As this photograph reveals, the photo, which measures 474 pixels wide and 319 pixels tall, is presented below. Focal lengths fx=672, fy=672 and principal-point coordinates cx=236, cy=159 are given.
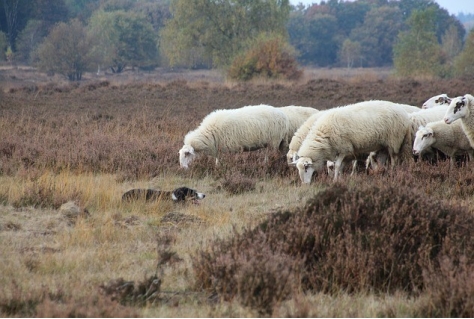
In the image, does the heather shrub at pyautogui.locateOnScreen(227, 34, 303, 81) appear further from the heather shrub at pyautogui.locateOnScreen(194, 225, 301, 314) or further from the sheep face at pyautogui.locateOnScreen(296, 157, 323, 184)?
the heather shrub at pyautogui.locateOnScreen(194, 225, 301, 314)

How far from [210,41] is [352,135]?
49470mm

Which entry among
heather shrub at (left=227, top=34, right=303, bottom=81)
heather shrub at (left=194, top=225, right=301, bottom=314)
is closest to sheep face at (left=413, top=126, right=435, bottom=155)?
heather shrub at (left=194, top=225, right=301, bottom=314)

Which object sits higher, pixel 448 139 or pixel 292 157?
pixel 448 139

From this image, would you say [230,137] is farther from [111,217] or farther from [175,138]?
[111,217]

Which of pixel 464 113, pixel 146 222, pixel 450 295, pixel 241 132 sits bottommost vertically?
pixel 146 222

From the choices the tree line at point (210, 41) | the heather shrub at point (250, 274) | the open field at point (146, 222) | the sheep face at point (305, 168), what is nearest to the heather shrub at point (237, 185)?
the open field at point (146, 222)

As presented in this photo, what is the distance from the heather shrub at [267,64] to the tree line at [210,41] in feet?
0.23

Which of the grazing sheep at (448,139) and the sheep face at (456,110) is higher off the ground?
the sheep face at (456,110)

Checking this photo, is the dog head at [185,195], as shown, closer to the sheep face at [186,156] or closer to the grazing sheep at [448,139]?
the sheep face at [186,156]

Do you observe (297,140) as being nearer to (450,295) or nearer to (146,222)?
(146,222)

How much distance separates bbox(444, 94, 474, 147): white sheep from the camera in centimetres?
1119

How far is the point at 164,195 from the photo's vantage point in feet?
30.8

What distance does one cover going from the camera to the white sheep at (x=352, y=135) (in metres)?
11.1

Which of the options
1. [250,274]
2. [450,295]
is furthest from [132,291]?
[450,295]
